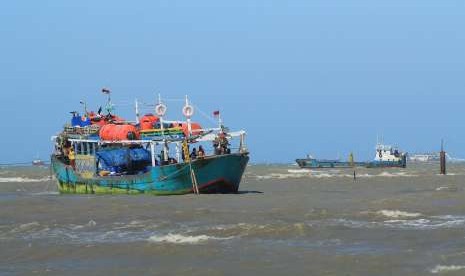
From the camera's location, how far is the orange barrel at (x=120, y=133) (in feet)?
137

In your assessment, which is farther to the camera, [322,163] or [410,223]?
[322,163]

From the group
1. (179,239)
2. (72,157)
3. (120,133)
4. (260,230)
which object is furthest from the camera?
(72,157)

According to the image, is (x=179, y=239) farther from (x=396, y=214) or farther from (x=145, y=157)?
(x=145, y=157)

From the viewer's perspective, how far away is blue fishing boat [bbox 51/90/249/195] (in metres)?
38.8

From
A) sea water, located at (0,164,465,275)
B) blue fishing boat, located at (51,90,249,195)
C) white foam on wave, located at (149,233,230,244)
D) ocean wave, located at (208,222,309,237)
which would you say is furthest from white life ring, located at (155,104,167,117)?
white foam on wave, located at (149,233,230,244)

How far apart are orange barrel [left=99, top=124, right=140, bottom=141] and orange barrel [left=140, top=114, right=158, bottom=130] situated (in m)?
0.45

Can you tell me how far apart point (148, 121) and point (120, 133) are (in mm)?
1823

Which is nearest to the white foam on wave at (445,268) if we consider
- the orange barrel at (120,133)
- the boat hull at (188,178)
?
the boat hull at (188,178)

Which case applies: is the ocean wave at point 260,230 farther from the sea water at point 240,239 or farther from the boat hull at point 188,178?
the boat hull at point 188,178

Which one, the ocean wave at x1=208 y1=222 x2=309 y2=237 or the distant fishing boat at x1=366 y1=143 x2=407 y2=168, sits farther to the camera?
the distant fishing boat at x1=366 y1=143 x2=407 y2=168

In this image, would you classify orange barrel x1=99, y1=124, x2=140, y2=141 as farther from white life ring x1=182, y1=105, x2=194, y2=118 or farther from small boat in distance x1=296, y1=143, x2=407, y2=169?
small boat in distance x1=296, y1=143, x2=407, y2=169

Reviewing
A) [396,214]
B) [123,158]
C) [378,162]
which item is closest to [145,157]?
[123,158]

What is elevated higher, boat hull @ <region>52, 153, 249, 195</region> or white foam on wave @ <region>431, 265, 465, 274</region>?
boat hull @ <region>52, 153, 249, 195</region>

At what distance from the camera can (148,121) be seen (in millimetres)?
42906
